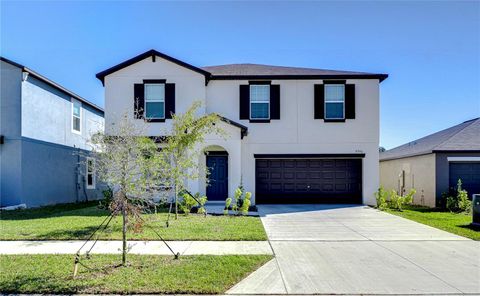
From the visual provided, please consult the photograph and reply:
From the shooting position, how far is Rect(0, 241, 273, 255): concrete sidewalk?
7461 millimetres

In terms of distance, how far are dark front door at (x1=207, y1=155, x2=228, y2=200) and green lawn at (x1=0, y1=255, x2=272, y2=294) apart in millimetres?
8954

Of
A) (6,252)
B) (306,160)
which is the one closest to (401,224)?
(306,160)

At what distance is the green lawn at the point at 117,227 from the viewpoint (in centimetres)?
895

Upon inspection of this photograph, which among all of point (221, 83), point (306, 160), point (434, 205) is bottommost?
point (434, 205)

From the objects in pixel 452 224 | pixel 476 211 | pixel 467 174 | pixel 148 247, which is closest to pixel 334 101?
pixel 467 174

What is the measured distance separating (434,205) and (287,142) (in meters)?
7.89

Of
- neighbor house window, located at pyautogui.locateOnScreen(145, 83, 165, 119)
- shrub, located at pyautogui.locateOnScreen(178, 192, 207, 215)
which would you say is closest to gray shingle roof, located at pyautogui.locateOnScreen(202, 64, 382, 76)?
neighbor house window, located at pyautogui.locateOnScreen(145, 83, 165, 119)

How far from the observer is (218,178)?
1608 centimetres

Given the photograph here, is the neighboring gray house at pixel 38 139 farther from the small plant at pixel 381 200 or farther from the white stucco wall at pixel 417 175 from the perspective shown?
the white stucco wall at pixel 417 175

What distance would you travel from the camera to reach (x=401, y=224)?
37.4 ft

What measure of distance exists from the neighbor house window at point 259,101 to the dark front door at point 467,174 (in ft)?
31.4

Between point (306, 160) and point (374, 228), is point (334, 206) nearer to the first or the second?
point (306, 160)

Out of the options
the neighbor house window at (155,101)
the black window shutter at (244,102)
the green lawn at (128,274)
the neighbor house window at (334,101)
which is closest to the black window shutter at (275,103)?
the black window shutter at (244,102)

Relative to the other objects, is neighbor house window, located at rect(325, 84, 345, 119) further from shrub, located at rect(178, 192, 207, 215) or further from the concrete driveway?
shrub, located at rect(178, 192, 207, 215)
